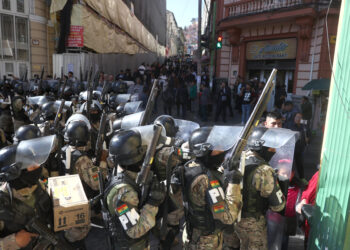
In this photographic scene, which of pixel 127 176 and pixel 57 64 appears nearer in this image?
pixel 127 176

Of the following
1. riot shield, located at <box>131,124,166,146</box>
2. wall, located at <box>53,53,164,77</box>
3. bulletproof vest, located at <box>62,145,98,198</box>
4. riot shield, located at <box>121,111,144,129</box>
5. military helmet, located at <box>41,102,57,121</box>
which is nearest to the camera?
riot shield, located at <box>131,124,166,146</box>

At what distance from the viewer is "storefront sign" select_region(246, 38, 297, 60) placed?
12.7 metres

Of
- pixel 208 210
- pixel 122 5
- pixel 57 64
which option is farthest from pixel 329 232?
pixel 122 5

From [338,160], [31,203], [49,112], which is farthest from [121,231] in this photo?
[49,112]

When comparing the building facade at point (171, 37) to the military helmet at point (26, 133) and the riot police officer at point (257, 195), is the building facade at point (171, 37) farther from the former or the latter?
the riot police officer at point (257, 195)

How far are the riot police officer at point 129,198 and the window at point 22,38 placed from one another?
14755mm

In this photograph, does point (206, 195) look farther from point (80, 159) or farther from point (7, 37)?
point (7, 37)

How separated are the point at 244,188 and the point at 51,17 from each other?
14767mm

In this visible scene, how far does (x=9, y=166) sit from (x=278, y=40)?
13.3m

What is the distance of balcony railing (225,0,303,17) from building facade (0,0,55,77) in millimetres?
9602

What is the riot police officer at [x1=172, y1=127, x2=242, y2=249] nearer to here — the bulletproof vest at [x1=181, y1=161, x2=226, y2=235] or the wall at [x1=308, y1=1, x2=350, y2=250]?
the bulletproof vest at [x1=181, y1=161, x2=226, y2=235]

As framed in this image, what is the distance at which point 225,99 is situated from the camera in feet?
36.4

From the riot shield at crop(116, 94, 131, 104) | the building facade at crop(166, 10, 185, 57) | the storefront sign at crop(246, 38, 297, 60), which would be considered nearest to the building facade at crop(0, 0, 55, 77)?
the riot shield at crop(116, 94, 131, 104)

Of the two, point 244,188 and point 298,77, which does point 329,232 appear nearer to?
point 244,188
